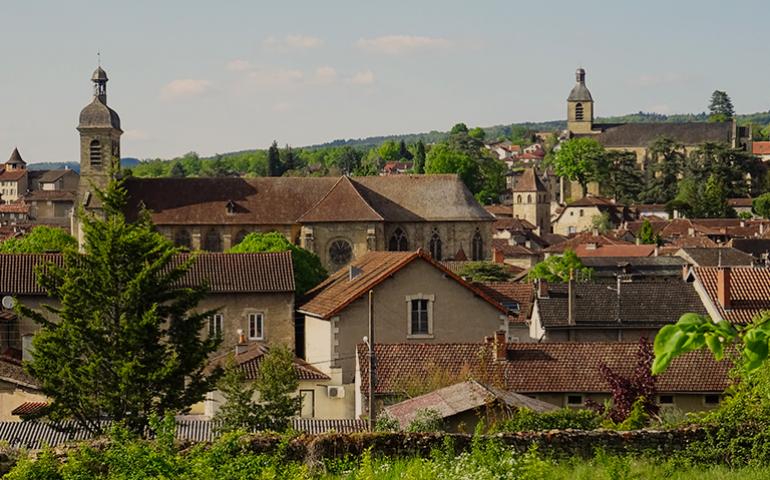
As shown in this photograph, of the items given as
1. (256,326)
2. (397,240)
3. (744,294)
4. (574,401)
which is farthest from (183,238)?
(574,401)

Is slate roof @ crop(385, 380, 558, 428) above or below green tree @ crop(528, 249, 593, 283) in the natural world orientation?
above

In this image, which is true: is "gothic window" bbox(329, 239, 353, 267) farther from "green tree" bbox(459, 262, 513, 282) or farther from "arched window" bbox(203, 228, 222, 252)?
"green tree" bbox(459, 262, 513, 282)

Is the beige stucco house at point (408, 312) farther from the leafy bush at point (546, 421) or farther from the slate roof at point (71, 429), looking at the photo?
the leafy bush at point (546, 421)

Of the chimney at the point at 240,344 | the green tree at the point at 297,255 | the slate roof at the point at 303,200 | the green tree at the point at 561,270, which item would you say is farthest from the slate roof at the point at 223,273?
the slate roof at the point at 303,200

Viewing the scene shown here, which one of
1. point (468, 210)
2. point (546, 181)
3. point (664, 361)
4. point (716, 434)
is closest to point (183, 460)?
point (716, 434)

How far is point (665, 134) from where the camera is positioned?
175875 mm

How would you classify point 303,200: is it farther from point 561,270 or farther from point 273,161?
point 273,161

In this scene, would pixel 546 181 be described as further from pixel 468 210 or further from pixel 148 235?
pixel 148 235

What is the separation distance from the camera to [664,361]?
4914 millimetres

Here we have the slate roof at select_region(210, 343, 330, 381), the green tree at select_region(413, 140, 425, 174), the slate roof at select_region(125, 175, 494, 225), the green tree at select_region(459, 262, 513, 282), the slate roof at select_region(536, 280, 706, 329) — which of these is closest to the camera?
the slate roof at select_region(210, 343, 330, 381)

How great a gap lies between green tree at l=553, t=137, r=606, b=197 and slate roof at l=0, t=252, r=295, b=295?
112049 millimetres

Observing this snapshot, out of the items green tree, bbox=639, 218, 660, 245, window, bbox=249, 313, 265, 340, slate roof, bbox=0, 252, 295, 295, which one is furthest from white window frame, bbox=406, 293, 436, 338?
green tree, bbox=639, 218, 660, 245

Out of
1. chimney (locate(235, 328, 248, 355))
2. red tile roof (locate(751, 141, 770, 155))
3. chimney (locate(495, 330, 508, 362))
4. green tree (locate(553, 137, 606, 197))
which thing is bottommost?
chimney (locate(235, 328, 248, 355))

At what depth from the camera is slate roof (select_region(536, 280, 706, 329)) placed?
135 feet
